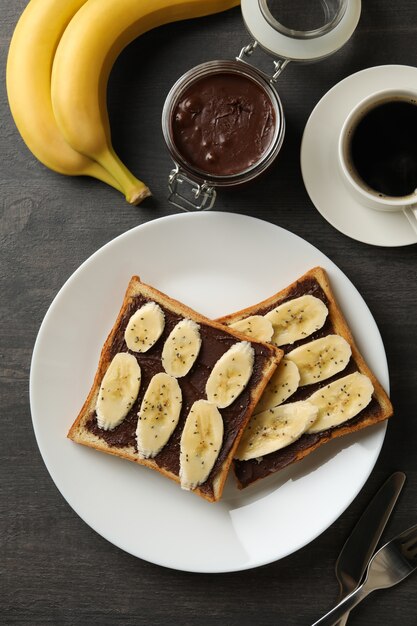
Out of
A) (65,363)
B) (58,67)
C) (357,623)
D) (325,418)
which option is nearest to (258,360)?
(325,418)

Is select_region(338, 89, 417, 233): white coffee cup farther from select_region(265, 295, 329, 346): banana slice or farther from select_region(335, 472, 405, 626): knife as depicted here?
select_region(335, 472, 405, 626): knife

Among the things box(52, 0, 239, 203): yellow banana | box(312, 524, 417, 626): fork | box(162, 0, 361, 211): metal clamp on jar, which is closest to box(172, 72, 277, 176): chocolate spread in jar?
box(162, 0, 361, 211): metal clamp on jar

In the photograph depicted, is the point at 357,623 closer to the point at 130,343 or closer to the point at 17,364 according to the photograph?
the point at 130,343

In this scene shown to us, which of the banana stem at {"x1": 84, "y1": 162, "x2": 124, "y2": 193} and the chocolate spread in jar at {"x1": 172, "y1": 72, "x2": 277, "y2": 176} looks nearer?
the chocolate spread in jar at {"x1": 172, "y1": 72, "x2": 277, "y2": 176}

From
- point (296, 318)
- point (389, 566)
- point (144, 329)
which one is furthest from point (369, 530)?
point (144, 329)

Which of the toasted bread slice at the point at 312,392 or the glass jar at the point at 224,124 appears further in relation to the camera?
the toasted bread slice at the point at 312,392

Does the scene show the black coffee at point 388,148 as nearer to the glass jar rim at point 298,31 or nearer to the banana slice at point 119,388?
the glass jar rim at point 298,31

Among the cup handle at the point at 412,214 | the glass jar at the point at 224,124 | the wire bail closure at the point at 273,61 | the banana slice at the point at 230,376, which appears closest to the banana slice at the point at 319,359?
the banana slice at the point at 230,376
